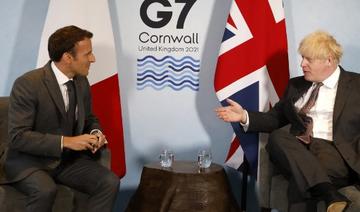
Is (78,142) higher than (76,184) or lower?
higher

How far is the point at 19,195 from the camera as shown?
2.75m

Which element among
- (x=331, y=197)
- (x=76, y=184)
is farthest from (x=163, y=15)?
(x=331, y=197)

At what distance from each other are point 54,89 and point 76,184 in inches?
21.1

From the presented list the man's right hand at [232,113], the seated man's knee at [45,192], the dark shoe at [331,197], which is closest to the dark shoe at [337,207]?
the dark shoe at [331,197]

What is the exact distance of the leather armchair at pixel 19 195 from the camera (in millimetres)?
2705

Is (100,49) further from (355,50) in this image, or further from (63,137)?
(355,50)

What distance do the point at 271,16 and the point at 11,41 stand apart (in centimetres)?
187

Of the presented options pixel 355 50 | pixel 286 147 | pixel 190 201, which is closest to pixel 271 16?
pixel 355 50

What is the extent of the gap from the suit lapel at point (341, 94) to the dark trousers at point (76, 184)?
1.27 m

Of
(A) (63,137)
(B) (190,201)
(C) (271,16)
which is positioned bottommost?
(B) (190,201)

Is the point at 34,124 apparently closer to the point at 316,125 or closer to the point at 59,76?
the point at 59,76

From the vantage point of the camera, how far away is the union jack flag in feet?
11.1

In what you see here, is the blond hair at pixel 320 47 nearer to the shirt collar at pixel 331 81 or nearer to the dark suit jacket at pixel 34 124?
the shirt collar at pixel 331 81

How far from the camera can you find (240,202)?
12.5ft
